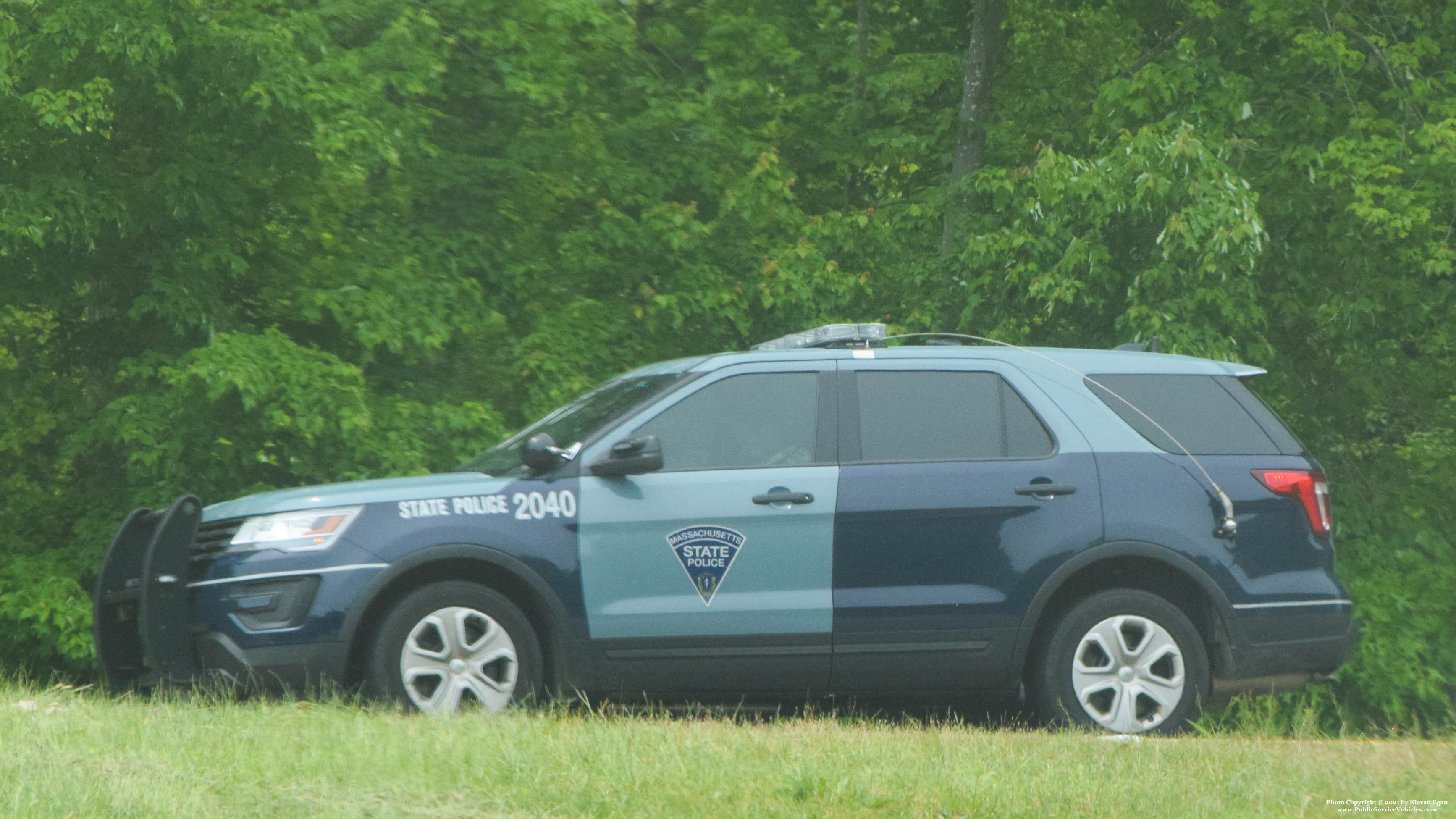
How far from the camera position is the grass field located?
4344 mm

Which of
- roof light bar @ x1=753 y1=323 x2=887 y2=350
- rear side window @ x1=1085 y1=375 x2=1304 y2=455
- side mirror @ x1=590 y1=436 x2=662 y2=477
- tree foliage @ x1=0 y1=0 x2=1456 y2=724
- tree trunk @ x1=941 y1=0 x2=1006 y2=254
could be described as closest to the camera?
side mirror @ x1=590 y1=436 x2=662 y2=477

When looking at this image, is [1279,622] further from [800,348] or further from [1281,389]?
[1281,389]

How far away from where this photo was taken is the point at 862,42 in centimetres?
1692

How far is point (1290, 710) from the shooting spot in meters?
14.1

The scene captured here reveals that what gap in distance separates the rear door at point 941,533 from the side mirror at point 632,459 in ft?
2.68

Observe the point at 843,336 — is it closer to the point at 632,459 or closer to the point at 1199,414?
the point at 632,459

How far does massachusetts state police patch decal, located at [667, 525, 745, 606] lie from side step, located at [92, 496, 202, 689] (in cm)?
198

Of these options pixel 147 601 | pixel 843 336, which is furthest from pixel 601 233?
pixel 147 601

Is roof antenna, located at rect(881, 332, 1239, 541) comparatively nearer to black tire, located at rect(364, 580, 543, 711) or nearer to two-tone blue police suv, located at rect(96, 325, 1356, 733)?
two-tone blue police suv, located at rect(96, 325, 1356, 733)

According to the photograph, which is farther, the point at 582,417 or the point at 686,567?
the point at 582,417

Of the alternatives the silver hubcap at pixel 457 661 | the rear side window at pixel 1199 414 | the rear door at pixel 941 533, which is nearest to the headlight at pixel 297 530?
the silver hubcap at pixel 457 661

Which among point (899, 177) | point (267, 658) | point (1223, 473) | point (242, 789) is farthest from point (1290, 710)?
point (242, 789)

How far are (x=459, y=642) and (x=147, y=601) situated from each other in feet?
4.06

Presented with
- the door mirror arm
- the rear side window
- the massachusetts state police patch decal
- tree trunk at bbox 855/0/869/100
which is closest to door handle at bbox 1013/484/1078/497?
the rear side window
